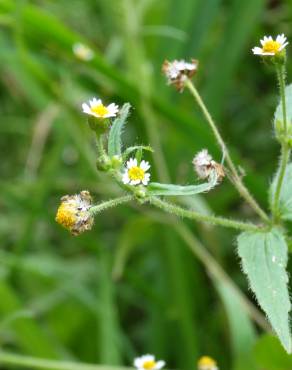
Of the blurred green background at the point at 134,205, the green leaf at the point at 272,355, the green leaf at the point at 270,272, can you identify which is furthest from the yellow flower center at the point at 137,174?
the blurred green background at the point at 134,205

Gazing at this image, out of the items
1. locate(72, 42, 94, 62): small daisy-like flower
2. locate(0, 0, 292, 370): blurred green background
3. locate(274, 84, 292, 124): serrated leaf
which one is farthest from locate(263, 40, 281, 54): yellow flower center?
locate(72, 42, 94, 62): small daisy-like flower

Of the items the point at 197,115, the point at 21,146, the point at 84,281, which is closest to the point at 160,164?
the point at 197,115

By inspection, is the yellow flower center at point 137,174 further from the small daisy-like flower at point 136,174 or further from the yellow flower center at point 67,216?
the yellow flower center at point 67,216

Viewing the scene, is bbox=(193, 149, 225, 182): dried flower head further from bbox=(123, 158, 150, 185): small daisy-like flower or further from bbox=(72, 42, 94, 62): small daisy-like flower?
bbox=(72, 42, 94, 62): small daisy-like flower

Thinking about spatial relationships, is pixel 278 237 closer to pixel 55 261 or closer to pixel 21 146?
pixel 55 261

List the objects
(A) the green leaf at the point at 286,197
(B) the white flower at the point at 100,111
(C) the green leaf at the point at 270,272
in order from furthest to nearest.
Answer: (A) the green leaf at the point at 286,197
(B) the white flower at the point at 100,111
(C) the green leaf at the point at 270,272

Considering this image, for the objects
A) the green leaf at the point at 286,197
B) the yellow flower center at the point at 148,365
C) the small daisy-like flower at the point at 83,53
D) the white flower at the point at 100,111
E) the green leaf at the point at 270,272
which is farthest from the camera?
the small daisy-like flower at the point at 83,53
